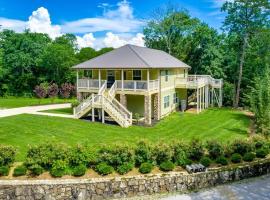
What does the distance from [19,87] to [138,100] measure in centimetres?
2869

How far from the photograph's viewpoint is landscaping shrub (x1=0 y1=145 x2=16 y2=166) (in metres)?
15.5

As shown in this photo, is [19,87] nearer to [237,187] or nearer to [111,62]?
[111,62]

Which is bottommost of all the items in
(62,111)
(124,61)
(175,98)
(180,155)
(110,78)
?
(180,155)

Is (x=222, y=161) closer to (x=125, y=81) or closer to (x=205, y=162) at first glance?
(x=205, y=162)

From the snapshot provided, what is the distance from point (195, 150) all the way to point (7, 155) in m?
9.80

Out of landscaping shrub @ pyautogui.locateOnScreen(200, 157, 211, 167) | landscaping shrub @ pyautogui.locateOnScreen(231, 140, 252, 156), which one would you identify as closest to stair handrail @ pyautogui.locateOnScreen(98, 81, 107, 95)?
landscaping shrub @ pyautogui.locateOnScreen(231, 140, 252, 156)

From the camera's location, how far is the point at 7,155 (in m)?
15.6

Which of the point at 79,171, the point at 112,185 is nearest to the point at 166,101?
the point at 112,185

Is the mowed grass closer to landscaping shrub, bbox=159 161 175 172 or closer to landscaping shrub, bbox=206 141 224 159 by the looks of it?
landscaping shrub, bbox=206 141 224 159

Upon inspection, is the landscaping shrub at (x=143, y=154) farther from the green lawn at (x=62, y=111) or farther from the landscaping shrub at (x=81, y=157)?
the green lawn at (x=62, y=111)

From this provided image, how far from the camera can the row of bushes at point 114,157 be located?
15281 mm

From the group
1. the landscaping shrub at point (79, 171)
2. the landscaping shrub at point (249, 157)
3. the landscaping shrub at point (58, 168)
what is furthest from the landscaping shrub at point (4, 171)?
the landscaping shrub at point (249, 157)

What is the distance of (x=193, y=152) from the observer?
57.1 feet

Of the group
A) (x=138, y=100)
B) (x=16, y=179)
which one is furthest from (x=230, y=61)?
(x=16, y=179)
